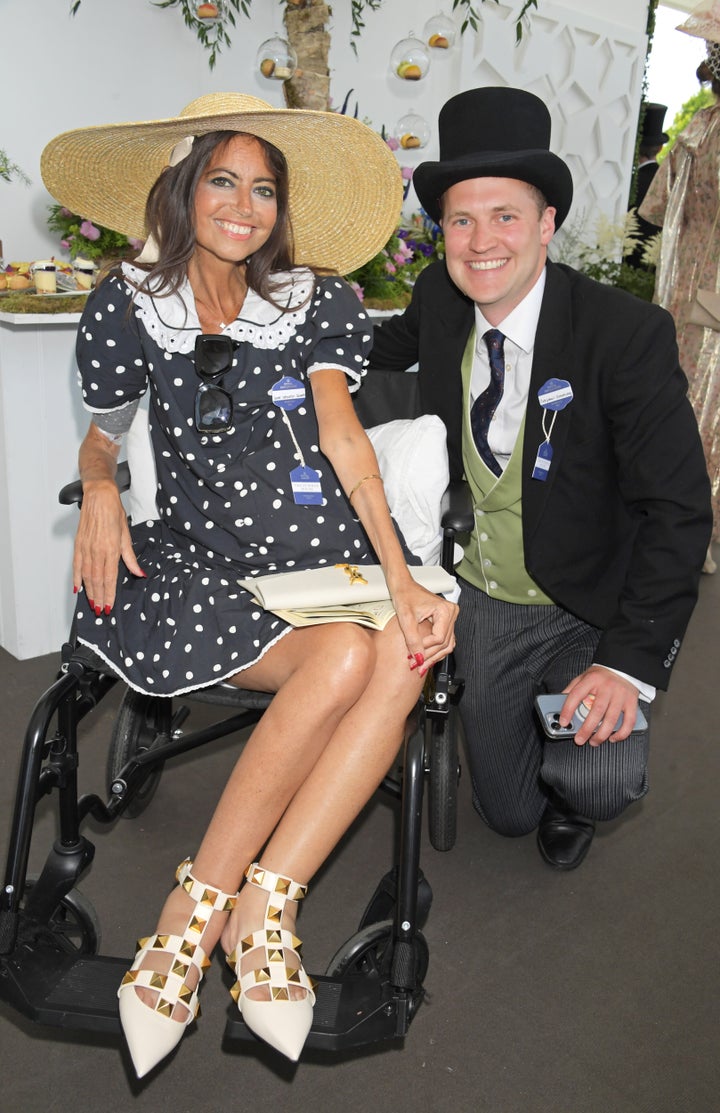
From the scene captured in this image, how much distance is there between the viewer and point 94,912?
1864mm

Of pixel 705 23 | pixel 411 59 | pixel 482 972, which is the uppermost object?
pixel 705 23

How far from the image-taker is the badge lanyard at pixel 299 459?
6.54 ft

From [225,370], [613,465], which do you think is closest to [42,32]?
[225,370]

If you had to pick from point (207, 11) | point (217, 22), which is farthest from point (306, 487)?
point (217, 22)

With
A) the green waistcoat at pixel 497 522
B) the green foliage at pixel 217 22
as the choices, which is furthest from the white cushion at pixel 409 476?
the green foliage at pixel 217 22

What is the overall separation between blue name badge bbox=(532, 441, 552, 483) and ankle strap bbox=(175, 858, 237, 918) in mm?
1027

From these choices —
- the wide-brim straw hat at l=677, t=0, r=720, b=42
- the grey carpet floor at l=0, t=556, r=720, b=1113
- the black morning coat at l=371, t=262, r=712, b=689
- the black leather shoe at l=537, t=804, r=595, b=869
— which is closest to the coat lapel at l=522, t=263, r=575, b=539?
the black morning coat at l=371, t=262, r=712, b=689

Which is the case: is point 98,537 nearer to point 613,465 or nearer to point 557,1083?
point 613,465

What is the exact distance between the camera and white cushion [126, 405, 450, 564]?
2137mm

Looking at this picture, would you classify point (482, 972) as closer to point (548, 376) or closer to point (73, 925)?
point (73, 925)

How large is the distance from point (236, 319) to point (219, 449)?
275 millimetres

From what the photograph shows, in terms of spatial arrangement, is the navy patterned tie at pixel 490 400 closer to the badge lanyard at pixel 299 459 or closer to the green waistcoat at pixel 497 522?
the green waistcoat at pixel 497 522

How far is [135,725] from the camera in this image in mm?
2387

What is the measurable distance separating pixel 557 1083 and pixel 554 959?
34 centimetres
